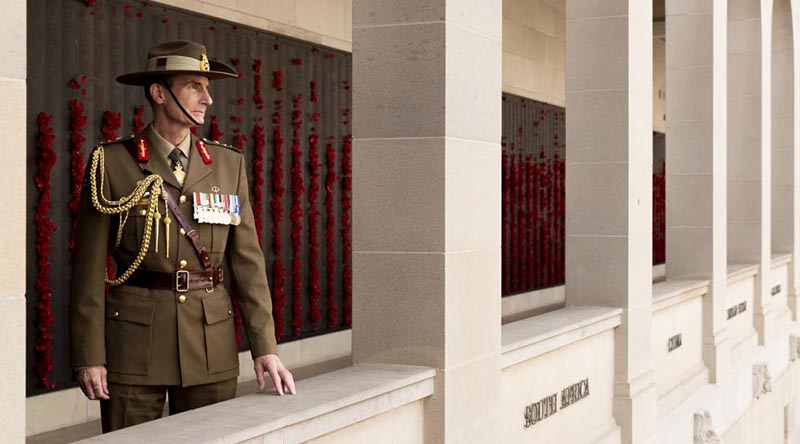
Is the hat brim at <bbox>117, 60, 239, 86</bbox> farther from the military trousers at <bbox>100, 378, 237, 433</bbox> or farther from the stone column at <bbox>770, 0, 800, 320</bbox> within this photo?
the stone column at <bbox>770, 0, 800, 320</bbox>

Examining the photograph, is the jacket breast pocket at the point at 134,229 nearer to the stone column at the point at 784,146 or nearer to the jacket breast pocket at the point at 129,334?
the jacket breast pocket at the point at 129,334

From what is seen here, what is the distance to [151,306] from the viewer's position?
183 inches

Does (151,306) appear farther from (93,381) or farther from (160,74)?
(160,74)

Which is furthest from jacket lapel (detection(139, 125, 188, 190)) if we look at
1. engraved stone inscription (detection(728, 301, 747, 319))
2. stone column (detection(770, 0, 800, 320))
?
stone column (detection(770, 0, 800, 320))

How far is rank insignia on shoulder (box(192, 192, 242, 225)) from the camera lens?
4.75 metres

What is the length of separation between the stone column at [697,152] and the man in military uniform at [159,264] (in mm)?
9498

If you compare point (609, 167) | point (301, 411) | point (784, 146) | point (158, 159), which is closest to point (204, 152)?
point (158, 159)

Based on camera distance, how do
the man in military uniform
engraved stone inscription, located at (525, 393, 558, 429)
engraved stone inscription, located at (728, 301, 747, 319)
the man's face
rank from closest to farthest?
the man in military uniform → the man's face → engraved stone inscription, located at (525, 393, 558, 429) → engraved stone inscription, located at (728, 301, 747, 319)

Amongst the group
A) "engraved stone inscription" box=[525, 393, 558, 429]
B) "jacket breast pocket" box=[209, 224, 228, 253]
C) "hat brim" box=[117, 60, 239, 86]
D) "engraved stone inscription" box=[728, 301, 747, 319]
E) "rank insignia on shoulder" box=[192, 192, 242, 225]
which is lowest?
"engraved stone inscription" box=[525, 393, 558, 429]

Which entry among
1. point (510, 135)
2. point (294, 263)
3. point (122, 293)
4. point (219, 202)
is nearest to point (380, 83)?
point (219, 202)

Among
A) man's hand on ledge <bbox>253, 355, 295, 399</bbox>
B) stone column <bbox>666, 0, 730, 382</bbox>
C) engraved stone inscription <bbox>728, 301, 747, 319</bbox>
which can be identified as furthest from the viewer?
engraved stone inscription <bbox>728, 301, 747, 319</bbox>

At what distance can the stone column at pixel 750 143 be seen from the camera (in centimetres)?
1712

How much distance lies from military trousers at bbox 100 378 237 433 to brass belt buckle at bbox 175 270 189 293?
409mm

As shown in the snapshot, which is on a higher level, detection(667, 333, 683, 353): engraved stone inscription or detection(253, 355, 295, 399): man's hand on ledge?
detection(253, 355, 295, 399): man's hand on ledge
